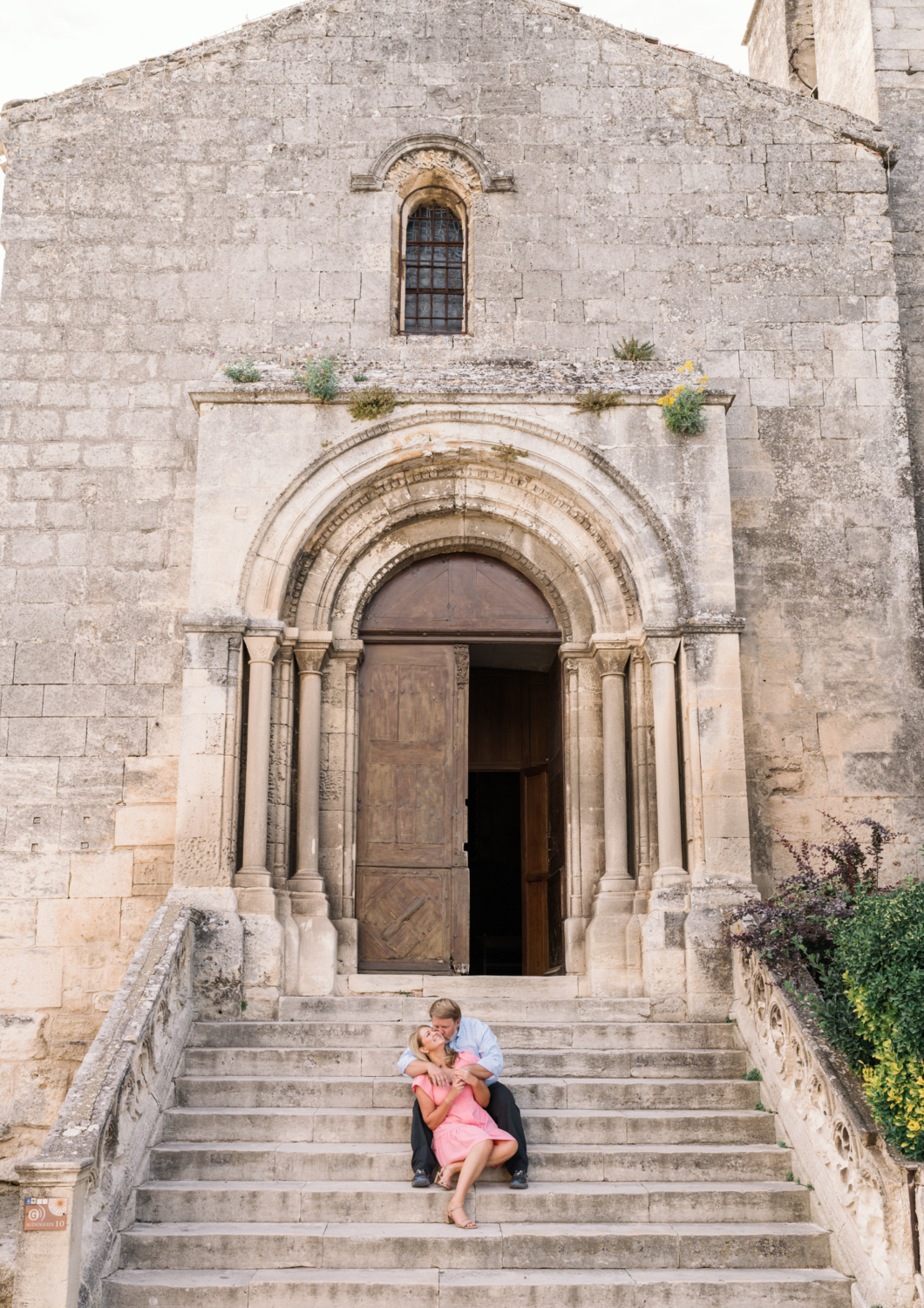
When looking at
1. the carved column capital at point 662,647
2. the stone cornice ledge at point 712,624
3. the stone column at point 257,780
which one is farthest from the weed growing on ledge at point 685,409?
the stone column at point 257,780

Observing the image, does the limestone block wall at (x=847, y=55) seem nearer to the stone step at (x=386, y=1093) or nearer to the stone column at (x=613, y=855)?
the stone column at (x=613, y=855)

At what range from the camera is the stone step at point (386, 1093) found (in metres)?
6.98

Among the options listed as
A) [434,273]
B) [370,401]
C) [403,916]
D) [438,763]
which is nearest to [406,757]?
[438,763]

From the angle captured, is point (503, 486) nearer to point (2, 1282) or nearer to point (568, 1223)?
point (568, 1223)

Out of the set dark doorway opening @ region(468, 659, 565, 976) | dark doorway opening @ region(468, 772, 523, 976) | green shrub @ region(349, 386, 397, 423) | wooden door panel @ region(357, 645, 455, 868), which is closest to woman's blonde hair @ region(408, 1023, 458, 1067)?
wooden door panel @ region(357, 645, 455, 868)

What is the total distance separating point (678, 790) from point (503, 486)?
271cm

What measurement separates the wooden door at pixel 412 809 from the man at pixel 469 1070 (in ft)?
6.75

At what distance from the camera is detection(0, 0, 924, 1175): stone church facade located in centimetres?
866

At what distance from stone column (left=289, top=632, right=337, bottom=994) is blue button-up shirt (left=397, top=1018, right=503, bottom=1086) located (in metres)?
1.66

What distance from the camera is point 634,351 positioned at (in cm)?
972

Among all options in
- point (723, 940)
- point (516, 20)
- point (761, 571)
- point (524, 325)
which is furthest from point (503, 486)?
point (516, 20)

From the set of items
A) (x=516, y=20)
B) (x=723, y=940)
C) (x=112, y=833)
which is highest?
(x=516, y=20)

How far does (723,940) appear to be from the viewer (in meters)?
8.01

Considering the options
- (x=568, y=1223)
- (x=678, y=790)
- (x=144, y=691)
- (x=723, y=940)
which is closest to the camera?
(x=568, y=1223)
